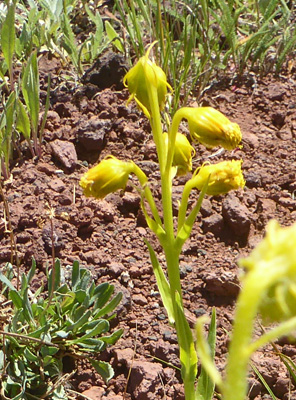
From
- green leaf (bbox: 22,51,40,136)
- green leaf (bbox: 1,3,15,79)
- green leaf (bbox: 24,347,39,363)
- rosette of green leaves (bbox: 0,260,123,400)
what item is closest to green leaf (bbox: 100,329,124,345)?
rosette of green leaves (bbox: 0,260,123,400)

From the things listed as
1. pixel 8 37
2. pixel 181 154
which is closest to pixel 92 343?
pixel 181 154

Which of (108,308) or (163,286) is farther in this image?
(108,308)

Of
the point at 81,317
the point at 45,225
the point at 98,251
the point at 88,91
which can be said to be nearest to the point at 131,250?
the point at 98,251

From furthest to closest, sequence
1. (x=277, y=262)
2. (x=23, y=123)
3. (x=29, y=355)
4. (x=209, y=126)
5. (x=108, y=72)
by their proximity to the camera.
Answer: (x=108, y=72) → (x=23, y=123) → (x=29, y=355) → (x=209, y=126) → (x=277, y=262)

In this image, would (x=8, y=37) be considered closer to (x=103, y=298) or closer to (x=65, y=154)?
(x=65, y=154)

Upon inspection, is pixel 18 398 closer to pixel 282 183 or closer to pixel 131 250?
pixel 131 250

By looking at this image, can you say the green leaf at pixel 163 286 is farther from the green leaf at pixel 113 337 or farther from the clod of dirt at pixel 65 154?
the clod of dirt at pixel 65 154
